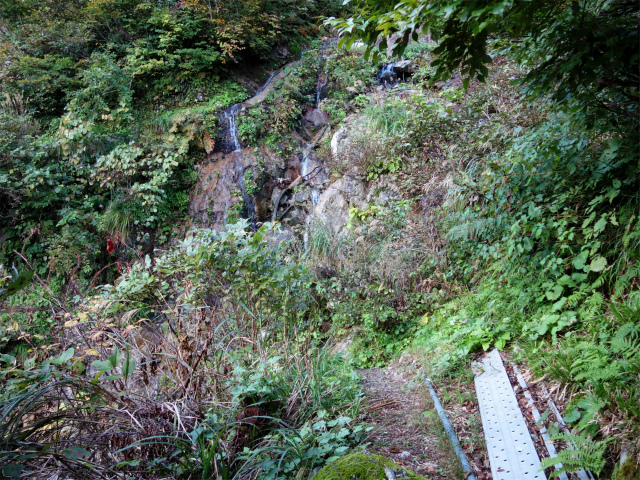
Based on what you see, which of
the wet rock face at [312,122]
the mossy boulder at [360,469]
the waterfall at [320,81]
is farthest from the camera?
the waterfall at [320,81]

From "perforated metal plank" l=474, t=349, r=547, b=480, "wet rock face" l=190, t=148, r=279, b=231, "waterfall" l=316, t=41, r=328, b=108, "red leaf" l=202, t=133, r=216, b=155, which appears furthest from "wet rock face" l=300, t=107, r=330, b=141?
"perforated metal plank" l=474, t=349, r=547, b=480

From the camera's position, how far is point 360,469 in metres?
1.73

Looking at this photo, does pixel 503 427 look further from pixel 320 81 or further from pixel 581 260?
pixel 320 81

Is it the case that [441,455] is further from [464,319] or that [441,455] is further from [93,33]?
[93,33]

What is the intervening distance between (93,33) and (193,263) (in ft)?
35.0

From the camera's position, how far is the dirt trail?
90.3 inches

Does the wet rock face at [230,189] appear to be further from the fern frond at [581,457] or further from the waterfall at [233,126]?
the fern frond at [581,457]

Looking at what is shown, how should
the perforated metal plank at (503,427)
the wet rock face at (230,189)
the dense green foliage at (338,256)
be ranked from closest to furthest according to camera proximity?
the dense green foliage at (338,256) < the perforated metal plank at (503,427) < the wet rock face at (230,189)

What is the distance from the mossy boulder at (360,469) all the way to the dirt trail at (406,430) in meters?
0.58

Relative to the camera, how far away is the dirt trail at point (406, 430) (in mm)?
2293

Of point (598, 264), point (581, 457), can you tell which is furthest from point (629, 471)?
point (598, 264)

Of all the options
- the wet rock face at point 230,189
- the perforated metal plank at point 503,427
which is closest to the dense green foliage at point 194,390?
the perforated metal plank at point 503,427

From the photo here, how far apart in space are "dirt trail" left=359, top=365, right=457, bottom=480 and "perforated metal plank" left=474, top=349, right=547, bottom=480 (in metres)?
0.28

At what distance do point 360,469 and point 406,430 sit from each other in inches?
43.8
